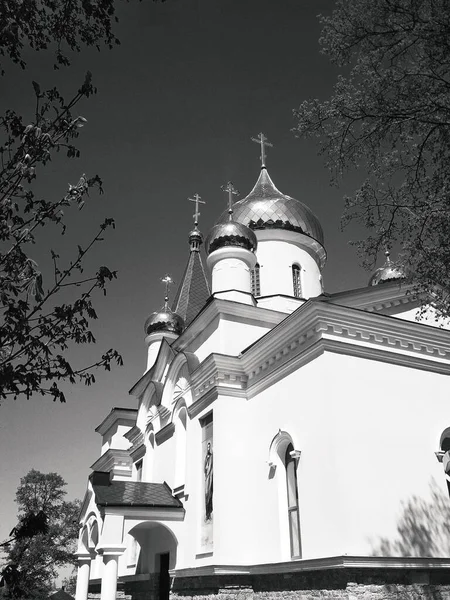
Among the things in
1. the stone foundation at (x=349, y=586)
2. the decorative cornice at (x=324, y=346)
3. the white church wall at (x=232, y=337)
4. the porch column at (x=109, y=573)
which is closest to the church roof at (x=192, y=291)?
the white church wall at (x=232, y=337)

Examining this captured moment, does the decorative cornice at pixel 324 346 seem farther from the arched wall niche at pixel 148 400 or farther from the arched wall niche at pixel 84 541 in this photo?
the arched wall niche at pixel 84 541

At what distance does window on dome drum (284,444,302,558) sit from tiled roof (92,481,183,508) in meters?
3.13

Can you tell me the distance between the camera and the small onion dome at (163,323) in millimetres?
18484

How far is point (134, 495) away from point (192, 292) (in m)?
8.84

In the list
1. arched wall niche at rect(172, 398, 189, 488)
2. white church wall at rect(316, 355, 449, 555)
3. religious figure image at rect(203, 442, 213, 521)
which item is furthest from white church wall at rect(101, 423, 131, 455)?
white church wall at rect(316, 355, 449, 555)

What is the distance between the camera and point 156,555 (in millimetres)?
12922

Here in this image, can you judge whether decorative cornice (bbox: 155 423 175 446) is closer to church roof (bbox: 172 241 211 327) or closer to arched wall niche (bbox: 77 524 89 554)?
arched wall niche (bbox: 77 524 89 554)

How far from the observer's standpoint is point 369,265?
28.0 feet

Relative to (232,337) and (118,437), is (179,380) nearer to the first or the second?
Result: (232,337)

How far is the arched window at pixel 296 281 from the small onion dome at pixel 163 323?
4456mm

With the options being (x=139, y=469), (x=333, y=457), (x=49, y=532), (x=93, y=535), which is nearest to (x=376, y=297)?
(x=333, y=457)

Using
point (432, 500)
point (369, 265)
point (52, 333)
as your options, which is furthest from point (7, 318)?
point (432, 500)

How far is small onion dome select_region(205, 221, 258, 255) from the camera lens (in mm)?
13680

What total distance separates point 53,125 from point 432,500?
8.37 meters
